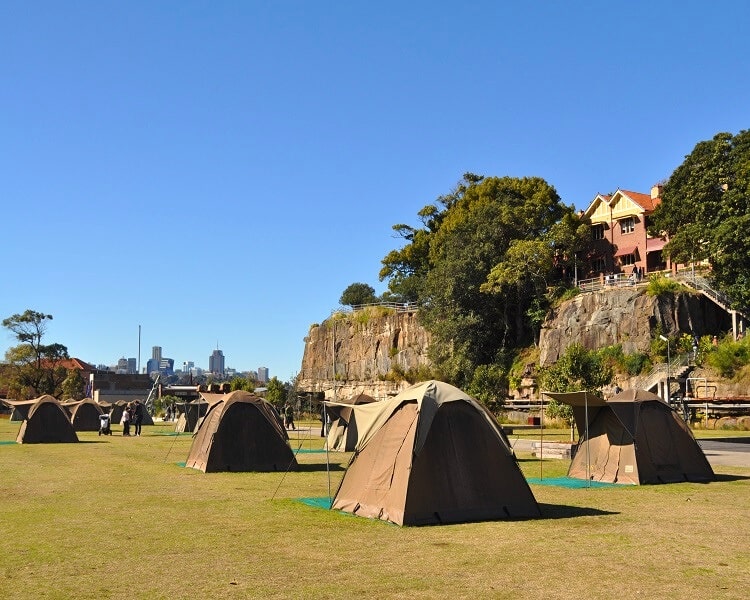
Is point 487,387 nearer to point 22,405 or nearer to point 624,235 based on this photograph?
point 624,235

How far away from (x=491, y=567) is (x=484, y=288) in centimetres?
5494

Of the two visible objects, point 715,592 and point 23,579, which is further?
point 23,579

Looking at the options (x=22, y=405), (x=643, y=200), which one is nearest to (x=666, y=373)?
(x=643, y=200)

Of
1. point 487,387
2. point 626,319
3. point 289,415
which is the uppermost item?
point 626,319

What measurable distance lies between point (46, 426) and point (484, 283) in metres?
35.3

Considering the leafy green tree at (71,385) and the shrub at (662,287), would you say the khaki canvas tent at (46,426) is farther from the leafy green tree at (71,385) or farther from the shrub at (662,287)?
the leafy green tree at (71,385)

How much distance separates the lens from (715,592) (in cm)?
917

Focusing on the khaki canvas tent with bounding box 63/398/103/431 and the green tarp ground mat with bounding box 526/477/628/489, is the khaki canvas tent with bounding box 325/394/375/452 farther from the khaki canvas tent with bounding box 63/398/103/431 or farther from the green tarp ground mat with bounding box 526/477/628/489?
the khaki canvas tent with bounding box 63/398/103/431

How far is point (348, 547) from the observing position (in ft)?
39.1

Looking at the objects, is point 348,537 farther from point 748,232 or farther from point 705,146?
point 705,146

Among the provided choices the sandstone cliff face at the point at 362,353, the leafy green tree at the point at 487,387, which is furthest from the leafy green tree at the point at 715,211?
the sandstone cliff face at the point at 362,353

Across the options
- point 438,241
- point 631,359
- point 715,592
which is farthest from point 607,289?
point 715,592

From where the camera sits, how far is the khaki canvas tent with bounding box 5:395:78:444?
4088 centimetres

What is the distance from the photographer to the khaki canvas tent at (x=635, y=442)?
67.1 feet
